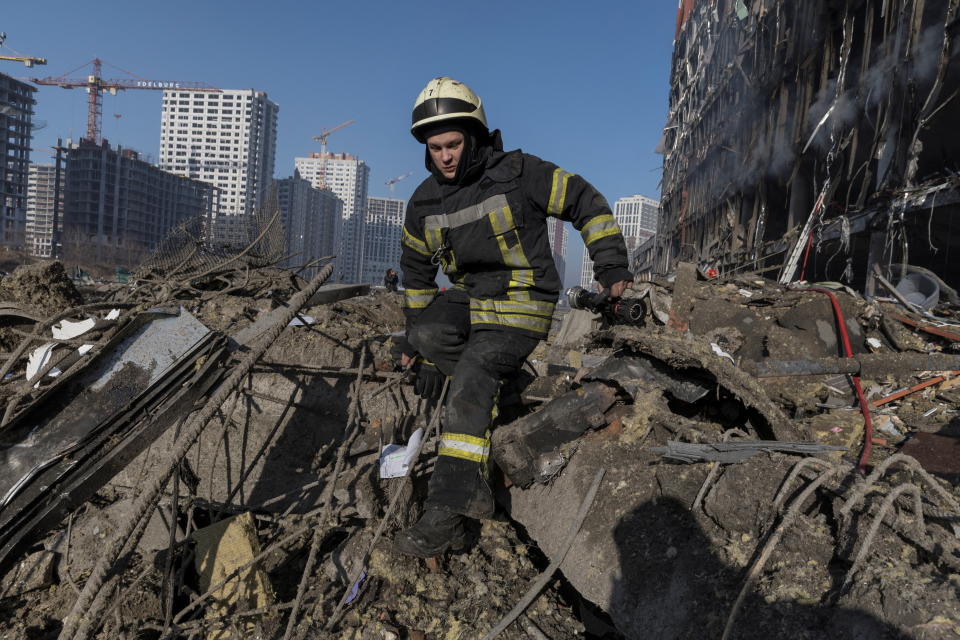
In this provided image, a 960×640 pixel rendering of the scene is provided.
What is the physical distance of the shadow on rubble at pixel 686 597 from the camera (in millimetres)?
1443

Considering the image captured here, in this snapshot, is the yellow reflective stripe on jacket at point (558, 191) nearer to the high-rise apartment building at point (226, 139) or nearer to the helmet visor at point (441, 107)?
the helmet visor at point (441, 107)

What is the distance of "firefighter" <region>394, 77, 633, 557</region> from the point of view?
2434 millimetres

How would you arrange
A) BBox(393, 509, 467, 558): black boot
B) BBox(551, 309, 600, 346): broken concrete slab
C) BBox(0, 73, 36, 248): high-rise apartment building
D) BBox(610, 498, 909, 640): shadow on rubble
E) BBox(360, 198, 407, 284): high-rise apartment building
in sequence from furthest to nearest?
BBox(360, 198, 407, 284): high-rise apartment building < BBox(0, 73, 36, 248): high-rise apartment building < BBox(551, 309, 600, 346): broken concrete slab < BBox(393, 509, 467, 558): black boot < BBox(610, 498, 909, 640): shadow on rubble

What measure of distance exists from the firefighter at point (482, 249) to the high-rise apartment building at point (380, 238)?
260 ft

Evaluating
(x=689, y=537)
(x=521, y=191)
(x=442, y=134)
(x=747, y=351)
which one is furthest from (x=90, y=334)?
(x=747, y=351)

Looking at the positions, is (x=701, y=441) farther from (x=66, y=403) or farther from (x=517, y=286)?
(x=66, y=403)

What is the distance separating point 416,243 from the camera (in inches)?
117

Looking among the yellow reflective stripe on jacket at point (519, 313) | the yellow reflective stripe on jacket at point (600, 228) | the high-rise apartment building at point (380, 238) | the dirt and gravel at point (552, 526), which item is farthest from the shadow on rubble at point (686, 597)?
the high-rise apartment building at point (380, 238)

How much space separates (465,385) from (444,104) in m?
1.33

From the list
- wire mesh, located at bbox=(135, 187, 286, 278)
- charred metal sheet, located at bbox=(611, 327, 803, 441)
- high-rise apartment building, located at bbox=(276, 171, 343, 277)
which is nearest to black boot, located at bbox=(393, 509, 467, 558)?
charred metal sheet, located at bbox=(611, 327, 803, 441)

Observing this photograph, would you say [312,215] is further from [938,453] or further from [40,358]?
[938,453]

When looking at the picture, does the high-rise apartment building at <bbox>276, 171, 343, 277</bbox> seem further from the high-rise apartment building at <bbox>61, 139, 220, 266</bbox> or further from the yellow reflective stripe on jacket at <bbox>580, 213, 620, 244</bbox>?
the yellow reflective stripe on jacket at <bbox>580, 213, 620, 244</bbox>

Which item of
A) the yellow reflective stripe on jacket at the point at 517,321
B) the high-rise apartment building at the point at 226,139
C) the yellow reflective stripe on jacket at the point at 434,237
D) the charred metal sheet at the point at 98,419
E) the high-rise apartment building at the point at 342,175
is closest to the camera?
the charred metal sheet at the point at 98,419

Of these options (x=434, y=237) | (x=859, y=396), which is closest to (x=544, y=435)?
(x=434, y=237)
